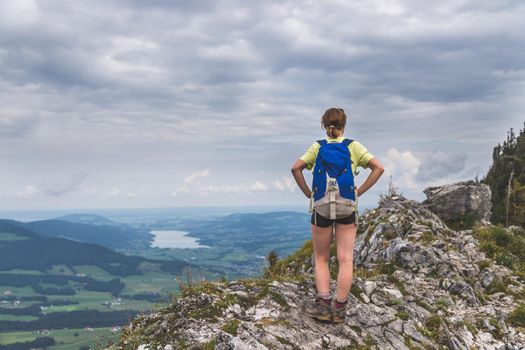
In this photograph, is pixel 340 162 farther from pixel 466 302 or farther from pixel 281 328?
pixel 466 302

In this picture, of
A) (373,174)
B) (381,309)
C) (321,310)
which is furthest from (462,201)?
(321,310)

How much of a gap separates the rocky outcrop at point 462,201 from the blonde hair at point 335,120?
49.4 ft

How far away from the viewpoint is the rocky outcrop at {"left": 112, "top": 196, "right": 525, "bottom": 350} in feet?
26.9

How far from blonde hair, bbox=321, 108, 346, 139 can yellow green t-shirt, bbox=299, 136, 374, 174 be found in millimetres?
160

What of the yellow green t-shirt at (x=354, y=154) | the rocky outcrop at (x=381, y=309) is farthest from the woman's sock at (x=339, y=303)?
the yellow green t-shirt at (x=354, y=154)

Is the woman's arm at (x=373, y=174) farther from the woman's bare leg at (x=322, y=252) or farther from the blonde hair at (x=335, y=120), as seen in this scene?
the woman's bare leg at (x=322, y=252)

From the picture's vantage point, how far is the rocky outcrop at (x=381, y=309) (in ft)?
26.9

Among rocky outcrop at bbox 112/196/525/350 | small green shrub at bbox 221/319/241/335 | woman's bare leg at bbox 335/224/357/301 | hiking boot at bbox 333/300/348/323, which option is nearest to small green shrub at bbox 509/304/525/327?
rocky outcrop at bbox 112/196/525/350

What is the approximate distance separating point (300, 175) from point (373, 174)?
1512mm

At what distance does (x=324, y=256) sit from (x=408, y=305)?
3.81 meters

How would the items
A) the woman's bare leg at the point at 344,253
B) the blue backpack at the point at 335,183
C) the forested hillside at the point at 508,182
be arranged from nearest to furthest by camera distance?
the blue backpack at the point at 335,183
the woman's bare leg at the point at 344,253
the forested hillside at the point at 508,182

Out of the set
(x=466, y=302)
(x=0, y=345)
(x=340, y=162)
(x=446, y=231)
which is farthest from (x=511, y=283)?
(x=0, y=345)

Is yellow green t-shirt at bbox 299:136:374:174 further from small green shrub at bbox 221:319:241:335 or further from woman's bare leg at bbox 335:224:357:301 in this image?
small green shrub at bbox 221:319:241:335

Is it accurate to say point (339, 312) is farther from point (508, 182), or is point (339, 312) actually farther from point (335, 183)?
point (508, 182)
